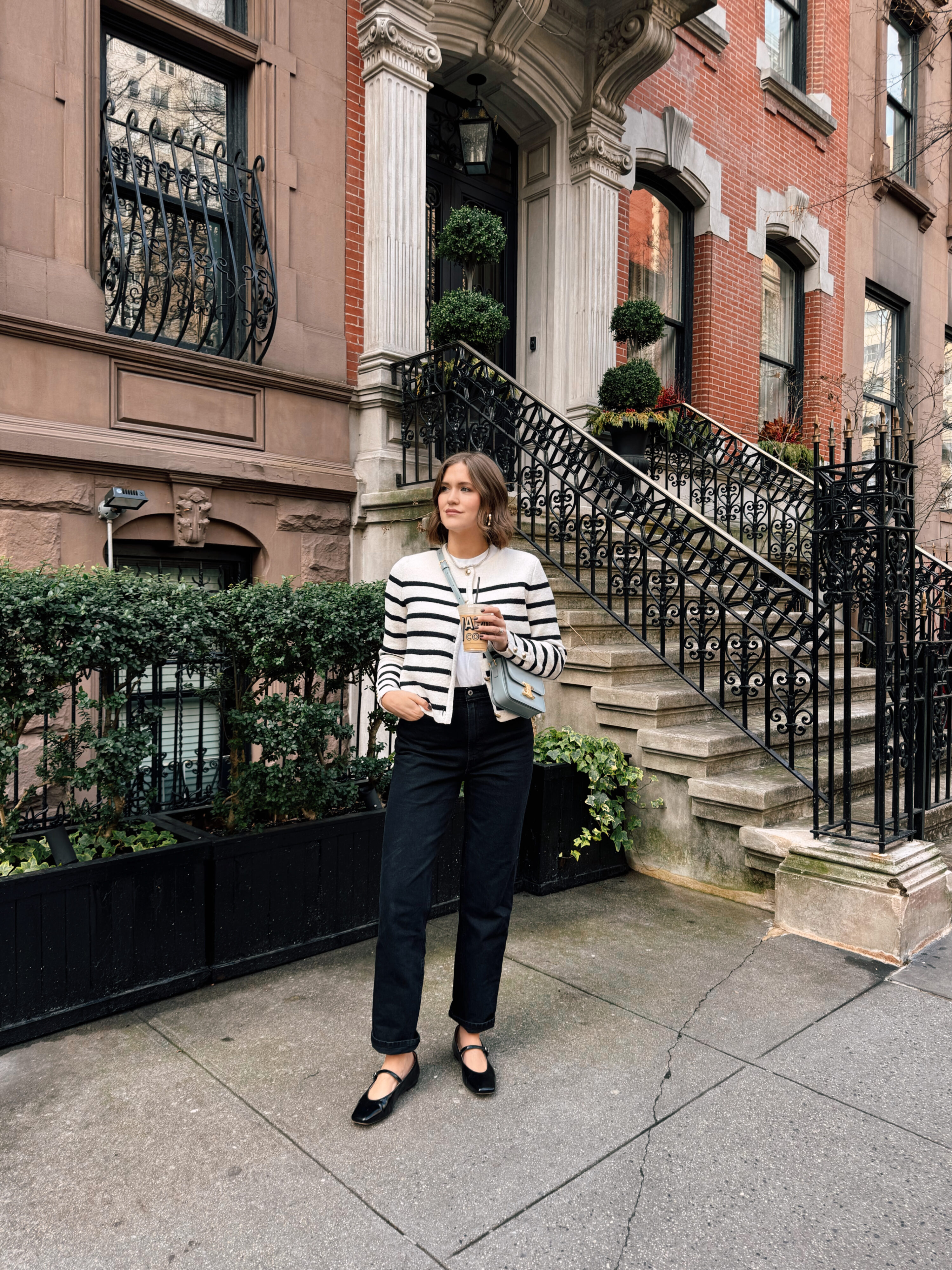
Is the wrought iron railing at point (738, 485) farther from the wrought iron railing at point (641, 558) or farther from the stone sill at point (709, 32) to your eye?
the stone sill at point (709, 32)

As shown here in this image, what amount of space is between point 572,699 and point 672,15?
7.41 m

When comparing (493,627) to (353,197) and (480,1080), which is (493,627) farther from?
(353,197)

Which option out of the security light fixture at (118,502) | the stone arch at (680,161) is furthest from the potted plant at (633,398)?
the security light fixture at (118,502)

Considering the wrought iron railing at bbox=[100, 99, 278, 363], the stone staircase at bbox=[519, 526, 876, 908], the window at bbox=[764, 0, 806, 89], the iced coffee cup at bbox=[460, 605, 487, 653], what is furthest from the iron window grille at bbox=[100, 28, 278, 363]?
the window at bbox=[764, 0, 806, 89]

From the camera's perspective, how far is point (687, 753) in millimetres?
5090

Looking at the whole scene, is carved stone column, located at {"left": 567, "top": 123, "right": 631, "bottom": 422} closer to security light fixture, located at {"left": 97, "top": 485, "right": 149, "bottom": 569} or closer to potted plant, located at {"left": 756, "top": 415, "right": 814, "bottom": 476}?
potted plant, located at {"left": 756, "top": 415, "right": 814, "bottom": 476}

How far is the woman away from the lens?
2.79m

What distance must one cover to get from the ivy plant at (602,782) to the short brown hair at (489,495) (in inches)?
87.6

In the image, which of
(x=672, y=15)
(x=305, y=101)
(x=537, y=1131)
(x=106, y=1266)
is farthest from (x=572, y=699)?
(x=672, y=15)

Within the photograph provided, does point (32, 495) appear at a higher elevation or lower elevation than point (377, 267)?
lower

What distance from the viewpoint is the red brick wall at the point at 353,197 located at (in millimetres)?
7484

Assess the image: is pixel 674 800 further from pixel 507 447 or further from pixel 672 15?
pixel 672 15

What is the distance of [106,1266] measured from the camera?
2129mm

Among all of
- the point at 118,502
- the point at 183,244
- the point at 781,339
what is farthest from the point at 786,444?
the point at 118,502
